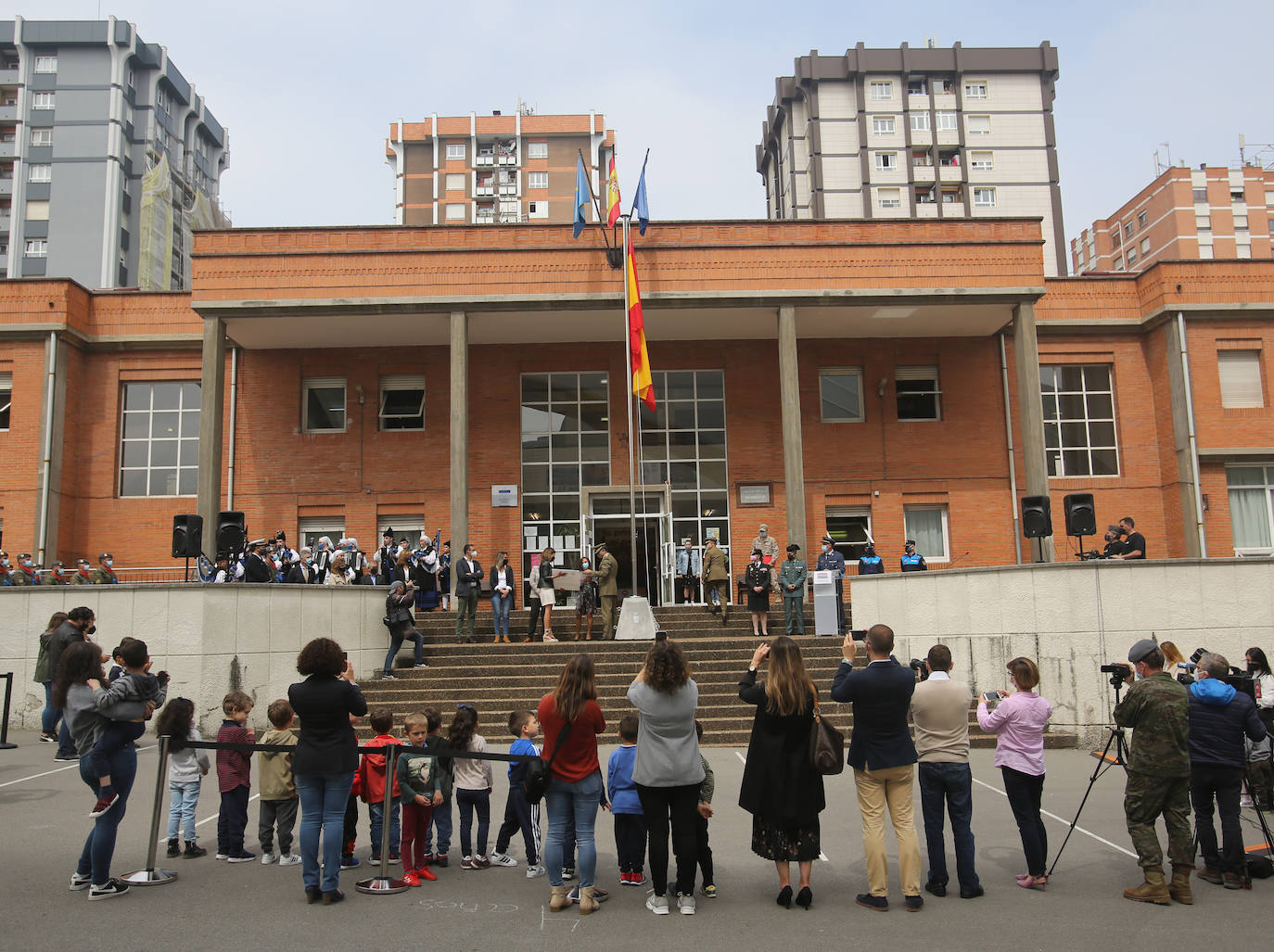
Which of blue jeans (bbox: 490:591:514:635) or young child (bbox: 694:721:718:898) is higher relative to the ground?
blue jeans (bbox: 490:591:514:635)

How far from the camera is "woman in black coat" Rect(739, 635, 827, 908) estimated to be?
5633 mm

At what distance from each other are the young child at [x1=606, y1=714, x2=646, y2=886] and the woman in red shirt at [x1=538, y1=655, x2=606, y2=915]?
0.21m

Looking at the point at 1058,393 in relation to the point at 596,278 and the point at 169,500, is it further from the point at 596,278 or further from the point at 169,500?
the point at 169,500

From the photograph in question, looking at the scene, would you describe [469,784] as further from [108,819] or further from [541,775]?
[108,819]

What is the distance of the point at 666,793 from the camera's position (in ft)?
18.6

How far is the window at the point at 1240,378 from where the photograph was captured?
21516 millimetres

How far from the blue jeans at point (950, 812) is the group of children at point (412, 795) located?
1.30 metres

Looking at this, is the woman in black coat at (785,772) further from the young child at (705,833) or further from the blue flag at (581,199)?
the blue flag at (581,199)

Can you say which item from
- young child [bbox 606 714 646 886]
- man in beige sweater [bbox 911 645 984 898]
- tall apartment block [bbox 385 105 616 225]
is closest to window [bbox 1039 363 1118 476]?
man in beige sweater [bbox 911 645 984 898]

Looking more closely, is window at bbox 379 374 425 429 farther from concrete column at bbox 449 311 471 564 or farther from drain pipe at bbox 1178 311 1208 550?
drain pipe at bbox 1178 311 1208 550

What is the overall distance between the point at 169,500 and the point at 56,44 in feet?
190

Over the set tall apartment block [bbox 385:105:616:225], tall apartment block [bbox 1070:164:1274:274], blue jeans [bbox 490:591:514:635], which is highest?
tall apartment block [bbox 385:105:616:225]

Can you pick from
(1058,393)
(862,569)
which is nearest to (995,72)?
(1058,393)

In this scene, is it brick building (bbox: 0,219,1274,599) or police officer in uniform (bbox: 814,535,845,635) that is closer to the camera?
police officer in uniform (bbox: 814,535,845,635)
